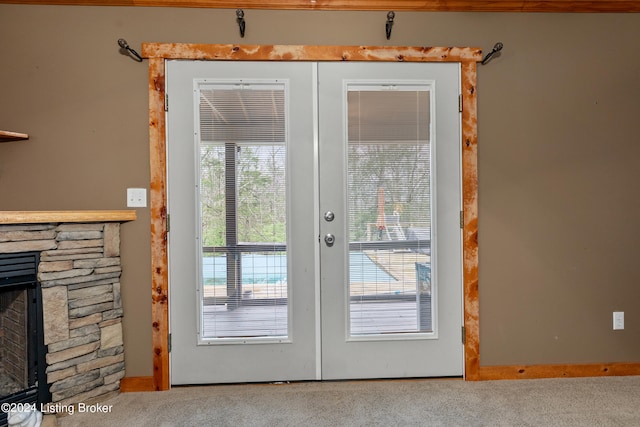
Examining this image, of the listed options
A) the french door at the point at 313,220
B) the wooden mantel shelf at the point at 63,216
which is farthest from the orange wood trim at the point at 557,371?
the wooden mantel shelf at the point at 63,216

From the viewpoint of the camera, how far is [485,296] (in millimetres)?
2127

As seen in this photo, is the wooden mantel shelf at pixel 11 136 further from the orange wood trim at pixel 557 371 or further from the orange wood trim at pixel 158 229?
the orange wood trim at pixel 557 371

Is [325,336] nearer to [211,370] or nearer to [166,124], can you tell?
[211,370]

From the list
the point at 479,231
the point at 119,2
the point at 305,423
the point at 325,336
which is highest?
the point at 119,2

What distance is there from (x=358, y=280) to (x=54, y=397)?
1.74 meters

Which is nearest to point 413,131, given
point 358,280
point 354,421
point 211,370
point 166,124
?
point 358,280

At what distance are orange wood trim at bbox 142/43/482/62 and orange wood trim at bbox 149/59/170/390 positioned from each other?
0.11m

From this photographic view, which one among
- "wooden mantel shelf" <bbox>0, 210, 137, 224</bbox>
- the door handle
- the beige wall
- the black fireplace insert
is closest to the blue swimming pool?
the door handle

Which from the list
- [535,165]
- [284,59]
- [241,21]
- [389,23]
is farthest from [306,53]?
[535,165]

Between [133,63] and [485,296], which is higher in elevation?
[133,63]

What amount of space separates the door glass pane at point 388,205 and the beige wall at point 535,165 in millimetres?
367

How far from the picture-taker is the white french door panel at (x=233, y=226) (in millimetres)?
2043

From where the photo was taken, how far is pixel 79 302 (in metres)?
1.84

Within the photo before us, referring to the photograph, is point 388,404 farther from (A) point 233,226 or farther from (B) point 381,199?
(A) point 233,226
